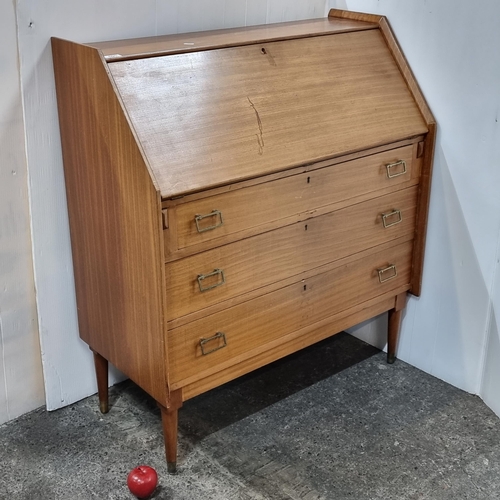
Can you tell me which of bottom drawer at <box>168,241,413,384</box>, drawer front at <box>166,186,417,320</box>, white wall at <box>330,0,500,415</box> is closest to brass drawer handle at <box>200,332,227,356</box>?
bottom drawer at <box>168,241,413,384</box>

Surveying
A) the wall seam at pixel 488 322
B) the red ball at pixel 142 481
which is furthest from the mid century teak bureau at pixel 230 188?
the wall seam at pixel 488 322

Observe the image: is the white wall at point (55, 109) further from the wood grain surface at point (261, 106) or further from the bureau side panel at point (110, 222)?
the wood grain surface at point (261, 106)

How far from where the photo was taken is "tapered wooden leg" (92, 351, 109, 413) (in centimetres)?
246

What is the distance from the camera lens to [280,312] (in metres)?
2.29

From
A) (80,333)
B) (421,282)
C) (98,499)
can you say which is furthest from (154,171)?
(421,282)

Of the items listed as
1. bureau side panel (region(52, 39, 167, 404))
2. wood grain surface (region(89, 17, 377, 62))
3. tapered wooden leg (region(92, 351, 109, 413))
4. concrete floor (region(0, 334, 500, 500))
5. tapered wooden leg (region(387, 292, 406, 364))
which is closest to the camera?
bureau side panel (region(52, 39, 167, 404))

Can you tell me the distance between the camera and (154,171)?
1878 mm

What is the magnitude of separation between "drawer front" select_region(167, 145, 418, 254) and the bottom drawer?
0.78ft

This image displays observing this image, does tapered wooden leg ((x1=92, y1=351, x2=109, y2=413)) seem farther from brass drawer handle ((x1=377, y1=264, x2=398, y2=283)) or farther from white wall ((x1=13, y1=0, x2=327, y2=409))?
brass drawer handle ((x1=377, y1=264, x2=398, y2=283))

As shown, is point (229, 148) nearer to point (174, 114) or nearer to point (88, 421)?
point (174, 114)

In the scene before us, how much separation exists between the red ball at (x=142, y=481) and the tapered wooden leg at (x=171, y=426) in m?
0.11

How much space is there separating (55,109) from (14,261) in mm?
481

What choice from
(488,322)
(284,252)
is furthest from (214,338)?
(488,322)

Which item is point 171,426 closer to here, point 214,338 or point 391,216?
point 214,338
